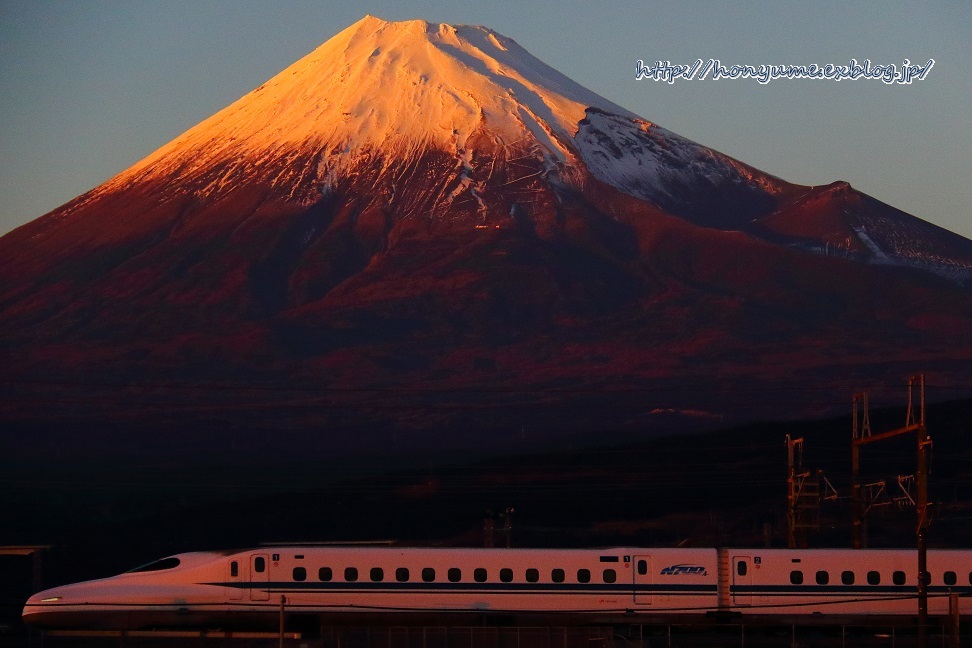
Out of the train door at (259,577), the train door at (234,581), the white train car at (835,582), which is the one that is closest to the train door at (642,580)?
the white train car at (835,582)

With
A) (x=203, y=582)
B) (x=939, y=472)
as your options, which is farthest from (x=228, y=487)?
(x=203, y=582)

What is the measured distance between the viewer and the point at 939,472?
518 feet

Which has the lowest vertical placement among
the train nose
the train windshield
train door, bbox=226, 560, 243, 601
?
the train nose

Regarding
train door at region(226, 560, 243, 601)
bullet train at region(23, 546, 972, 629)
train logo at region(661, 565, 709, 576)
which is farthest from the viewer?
train logo at region(661, 565, 709, 576)

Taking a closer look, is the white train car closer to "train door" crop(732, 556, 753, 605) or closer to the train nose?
"train door" crop(732, 556, 753, 605)

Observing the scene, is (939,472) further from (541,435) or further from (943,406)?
(541,435)

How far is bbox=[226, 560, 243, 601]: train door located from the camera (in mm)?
53969

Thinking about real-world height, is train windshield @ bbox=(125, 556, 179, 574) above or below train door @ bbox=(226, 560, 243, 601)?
above

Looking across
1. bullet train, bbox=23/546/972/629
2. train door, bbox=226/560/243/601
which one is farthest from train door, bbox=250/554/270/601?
train door, bbox=226/560/243/601

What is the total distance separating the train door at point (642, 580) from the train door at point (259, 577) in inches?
462

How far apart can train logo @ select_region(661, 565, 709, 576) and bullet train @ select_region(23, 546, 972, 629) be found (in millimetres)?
32

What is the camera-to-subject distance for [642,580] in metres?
54.9

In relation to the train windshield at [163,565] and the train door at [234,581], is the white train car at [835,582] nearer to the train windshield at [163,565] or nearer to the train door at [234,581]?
the train door at [234,581]

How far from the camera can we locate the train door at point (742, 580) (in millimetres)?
54844
